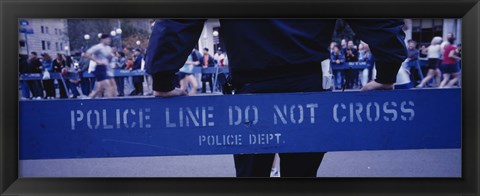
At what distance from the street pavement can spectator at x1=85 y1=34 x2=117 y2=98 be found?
532 millimetres

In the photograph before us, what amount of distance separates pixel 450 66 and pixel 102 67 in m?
2.70

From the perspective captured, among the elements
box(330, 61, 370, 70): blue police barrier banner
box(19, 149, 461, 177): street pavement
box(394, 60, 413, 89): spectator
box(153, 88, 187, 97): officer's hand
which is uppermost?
box(330, 61, 370, 70): blue police barrier banner

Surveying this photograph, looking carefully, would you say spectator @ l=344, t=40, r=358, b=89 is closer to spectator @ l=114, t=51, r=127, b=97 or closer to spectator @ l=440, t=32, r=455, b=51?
spectator @ l=440, t=32, r=455, b=51

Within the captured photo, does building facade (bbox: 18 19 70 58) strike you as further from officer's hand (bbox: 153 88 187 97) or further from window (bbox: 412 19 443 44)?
window (bbox: 412 19 443 44)

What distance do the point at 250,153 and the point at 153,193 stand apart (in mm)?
826

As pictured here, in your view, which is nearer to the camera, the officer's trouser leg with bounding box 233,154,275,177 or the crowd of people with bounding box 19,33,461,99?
the crowd of people with bounding box 19,33,461,99

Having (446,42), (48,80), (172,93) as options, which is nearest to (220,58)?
(172,93)

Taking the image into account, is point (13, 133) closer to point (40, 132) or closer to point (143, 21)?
point (40, 132)

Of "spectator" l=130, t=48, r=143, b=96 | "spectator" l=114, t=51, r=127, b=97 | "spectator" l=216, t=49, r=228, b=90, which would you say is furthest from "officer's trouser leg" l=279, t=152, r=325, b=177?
"spectator" l=114, t=51, r=127, b=97

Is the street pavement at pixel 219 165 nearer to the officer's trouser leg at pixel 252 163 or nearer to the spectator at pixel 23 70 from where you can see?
the officer's trouser leg at pixel 252 163

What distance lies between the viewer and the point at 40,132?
14.3ft

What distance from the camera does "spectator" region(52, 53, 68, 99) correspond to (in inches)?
168

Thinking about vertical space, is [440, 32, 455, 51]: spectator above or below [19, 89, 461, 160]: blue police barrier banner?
above

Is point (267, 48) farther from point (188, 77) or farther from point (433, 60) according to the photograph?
point (433, 60)
